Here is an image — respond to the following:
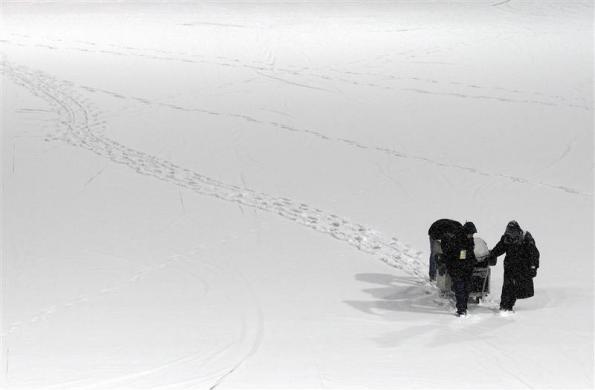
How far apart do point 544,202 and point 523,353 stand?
5.81 metres

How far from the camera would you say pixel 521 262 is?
8.52m

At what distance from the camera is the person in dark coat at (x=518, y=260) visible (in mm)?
8469

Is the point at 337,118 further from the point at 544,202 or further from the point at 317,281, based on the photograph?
the point at 317,281

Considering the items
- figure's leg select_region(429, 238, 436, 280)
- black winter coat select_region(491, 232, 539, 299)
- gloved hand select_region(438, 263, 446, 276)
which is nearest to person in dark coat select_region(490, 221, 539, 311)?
black winter coat select_region(491, 232, 539, 299)

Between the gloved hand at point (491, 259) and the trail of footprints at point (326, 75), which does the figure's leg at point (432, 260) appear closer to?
the gloved hand at point (491, 259)

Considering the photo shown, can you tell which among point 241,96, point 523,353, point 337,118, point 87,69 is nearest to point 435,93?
point 337,118

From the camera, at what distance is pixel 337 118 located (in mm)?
18875

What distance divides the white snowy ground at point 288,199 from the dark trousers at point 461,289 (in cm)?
24

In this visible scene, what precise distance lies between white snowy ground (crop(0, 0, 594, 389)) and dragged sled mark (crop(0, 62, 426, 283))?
0.06 metres

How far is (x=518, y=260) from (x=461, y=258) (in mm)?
589

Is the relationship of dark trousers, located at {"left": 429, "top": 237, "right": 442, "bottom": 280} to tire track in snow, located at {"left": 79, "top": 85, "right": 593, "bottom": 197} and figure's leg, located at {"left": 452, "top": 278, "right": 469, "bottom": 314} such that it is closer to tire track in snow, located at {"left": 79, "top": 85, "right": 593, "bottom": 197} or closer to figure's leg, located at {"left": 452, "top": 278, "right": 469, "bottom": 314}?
figure's leg, located at {"left": 452, "top": 278, "right": 469, "bottom": 314}

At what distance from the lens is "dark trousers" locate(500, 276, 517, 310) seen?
28.1ft

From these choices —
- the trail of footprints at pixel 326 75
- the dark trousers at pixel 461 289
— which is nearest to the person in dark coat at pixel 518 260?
the dark trousers at pixel 461 289

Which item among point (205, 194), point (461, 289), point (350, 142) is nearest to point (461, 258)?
point (461, 289)
